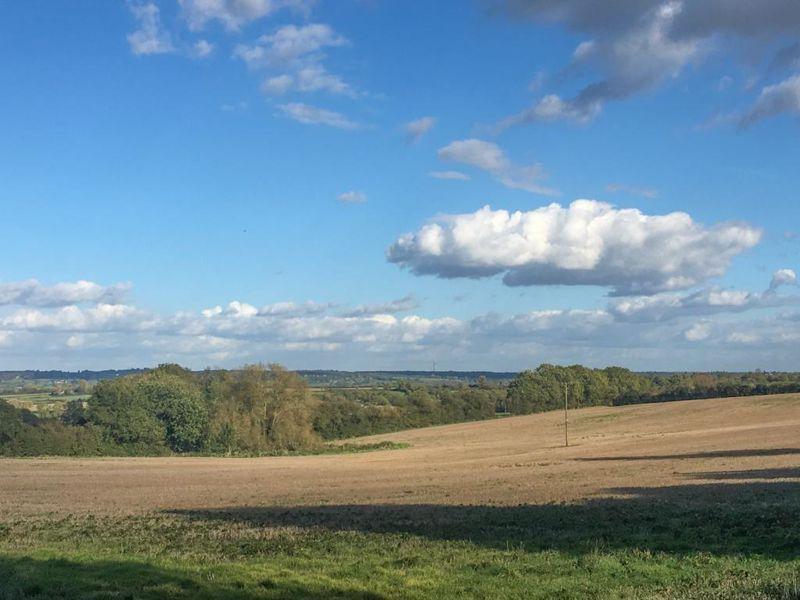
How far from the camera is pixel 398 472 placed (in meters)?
52.8

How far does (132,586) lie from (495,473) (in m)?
36.5

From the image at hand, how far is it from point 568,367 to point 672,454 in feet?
330

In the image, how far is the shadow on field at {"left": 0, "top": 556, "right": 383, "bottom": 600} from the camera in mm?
11648

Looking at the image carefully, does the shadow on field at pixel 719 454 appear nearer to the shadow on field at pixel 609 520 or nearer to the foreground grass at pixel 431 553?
the shadow on field at pixel 609 520

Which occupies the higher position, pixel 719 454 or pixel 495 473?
pixel 719 454

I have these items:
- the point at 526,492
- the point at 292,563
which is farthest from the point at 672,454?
the point at 292,563

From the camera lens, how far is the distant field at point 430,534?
12.4 metres

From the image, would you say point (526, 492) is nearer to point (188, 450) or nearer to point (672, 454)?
point (672, 454)

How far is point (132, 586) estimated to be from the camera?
12320 mm

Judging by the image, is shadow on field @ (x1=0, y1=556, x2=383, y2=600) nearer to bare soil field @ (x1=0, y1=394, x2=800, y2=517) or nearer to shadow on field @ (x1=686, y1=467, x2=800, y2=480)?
bare soil field @ (x1=0, y1=394, x2=800, y2=517)

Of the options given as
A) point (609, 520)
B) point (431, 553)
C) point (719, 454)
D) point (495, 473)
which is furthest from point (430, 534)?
point (719, 454)

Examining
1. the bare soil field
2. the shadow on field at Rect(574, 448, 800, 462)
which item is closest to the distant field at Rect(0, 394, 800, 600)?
the bare soil field

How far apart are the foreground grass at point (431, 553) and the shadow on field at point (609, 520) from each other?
6 cm

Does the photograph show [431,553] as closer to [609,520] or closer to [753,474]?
[609,520]
